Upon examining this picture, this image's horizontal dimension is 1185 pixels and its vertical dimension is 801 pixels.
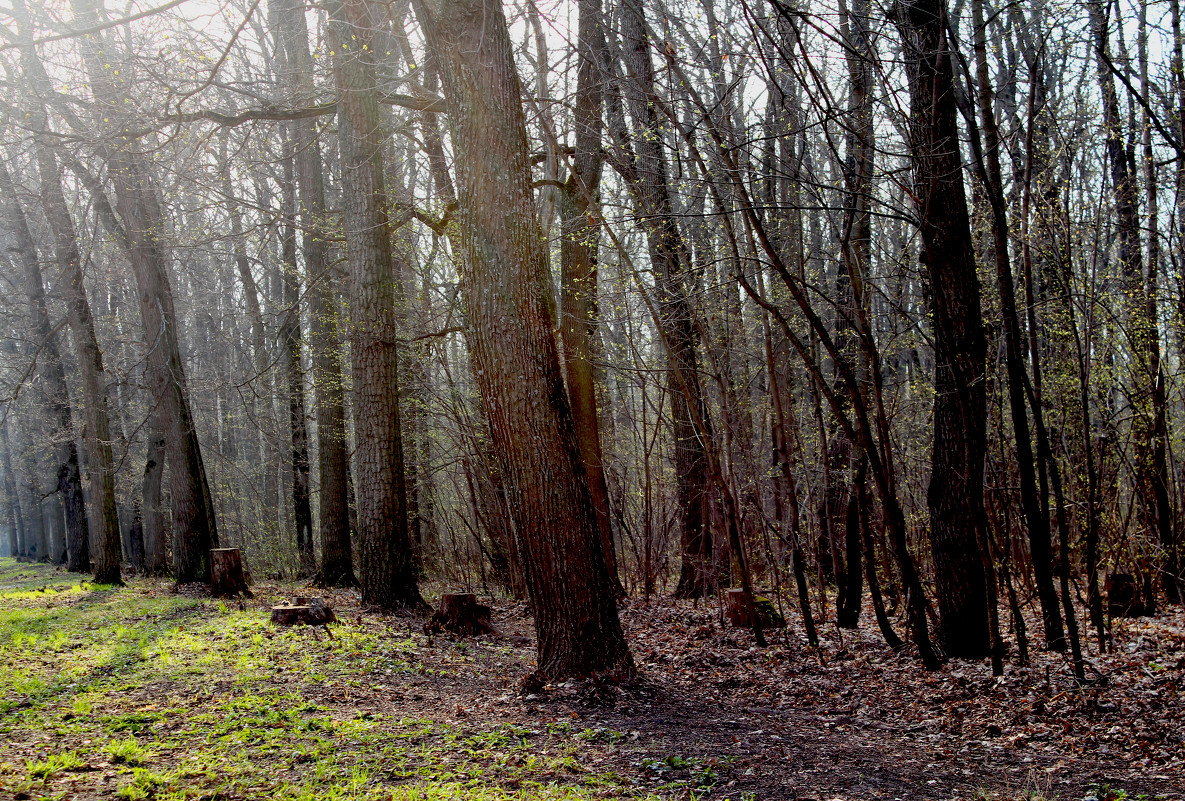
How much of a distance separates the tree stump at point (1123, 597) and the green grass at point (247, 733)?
18.6ft

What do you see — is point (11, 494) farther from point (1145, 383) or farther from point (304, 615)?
point (1145, 383)

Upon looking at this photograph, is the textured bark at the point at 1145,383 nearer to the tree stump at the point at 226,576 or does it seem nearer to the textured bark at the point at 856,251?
the textured bark at the point at 856,251

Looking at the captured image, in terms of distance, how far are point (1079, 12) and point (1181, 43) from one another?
1744 mm

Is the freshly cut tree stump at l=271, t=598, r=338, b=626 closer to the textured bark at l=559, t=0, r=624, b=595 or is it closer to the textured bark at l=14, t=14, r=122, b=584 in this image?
the textured bark at l=559, t=0, r=624, b=595

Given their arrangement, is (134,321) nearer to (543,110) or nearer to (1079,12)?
(543,110)

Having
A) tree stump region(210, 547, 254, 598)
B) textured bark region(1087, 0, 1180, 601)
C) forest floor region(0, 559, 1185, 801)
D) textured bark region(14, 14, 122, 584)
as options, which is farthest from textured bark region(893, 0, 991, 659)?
textured bark region(14, 14, 122, 584)

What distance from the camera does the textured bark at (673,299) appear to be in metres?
7.67

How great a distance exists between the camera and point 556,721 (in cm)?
476

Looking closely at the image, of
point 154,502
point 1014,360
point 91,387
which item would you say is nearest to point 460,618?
point 1014,360

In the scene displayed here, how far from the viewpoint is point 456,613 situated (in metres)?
7.95

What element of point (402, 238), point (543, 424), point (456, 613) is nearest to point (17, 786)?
point (543, 424)

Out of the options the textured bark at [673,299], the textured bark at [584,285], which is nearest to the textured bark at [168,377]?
the textured bark at [584,285]

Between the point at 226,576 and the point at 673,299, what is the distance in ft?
22.8

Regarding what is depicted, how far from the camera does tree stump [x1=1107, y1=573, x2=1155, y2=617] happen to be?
735cm
